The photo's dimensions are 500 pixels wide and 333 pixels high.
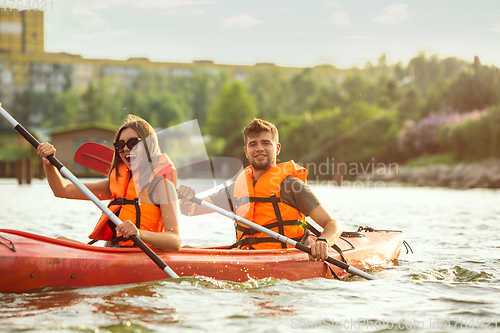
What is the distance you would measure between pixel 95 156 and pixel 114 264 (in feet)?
3.79

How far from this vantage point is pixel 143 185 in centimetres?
374

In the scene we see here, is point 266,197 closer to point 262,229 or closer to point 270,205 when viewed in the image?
point 270,205

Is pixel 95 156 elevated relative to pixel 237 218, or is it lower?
elevated

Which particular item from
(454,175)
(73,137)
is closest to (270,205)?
(454,175)

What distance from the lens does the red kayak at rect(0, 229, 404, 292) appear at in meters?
3.56

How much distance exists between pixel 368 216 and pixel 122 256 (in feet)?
26.2

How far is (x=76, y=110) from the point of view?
59.7 m

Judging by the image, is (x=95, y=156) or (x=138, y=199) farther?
(x=95, y=156)

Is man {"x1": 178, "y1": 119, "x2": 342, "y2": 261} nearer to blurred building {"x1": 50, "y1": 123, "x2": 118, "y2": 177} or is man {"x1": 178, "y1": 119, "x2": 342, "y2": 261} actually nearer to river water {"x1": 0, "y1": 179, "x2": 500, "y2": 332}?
river water {"x1": 0, "y1": 179, "x2": 500, "y2": 332}

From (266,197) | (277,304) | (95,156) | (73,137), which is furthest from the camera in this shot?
(73,137)

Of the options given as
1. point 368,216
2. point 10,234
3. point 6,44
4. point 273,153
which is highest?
point 6,44

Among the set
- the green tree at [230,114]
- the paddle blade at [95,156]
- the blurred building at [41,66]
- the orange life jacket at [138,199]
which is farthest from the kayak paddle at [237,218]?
the blurred building at [41,66]

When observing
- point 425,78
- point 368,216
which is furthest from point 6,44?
point 368,216

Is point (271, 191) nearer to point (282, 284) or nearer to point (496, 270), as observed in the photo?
point (282, 284)
